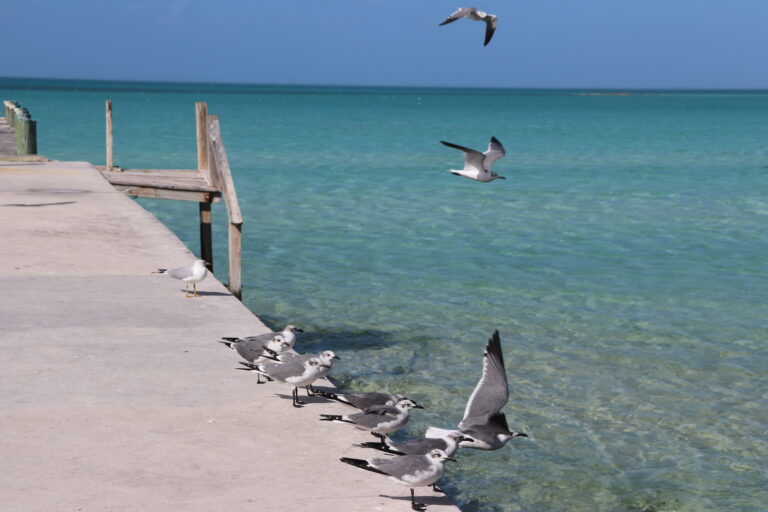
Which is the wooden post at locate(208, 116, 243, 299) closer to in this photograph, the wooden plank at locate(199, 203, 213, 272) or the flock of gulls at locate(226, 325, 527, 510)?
the wooden plank at locate(199, 203, 213, 272)

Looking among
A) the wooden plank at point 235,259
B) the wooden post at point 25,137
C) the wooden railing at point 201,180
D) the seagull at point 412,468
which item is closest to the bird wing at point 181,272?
the wooden plank at point 235,259

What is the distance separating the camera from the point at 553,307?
16609mm

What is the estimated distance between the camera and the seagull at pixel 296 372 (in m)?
7.32

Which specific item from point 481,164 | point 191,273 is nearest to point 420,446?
point 191,273

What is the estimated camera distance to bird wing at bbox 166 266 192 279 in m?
10.6

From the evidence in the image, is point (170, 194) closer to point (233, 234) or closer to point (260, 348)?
point (233, 234)

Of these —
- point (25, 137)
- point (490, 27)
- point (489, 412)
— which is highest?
point (490, 27)

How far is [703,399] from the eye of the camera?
11797mm

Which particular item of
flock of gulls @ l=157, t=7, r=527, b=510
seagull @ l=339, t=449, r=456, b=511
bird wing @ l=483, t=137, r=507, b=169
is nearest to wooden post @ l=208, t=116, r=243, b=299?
bird wing @ l=483, t=137, r=507, b=169

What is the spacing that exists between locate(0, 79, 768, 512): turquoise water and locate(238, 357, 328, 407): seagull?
2.12m

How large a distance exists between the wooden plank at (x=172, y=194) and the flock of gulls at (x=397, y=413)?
9.29 meters

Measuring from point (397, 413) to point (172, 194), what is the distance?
12173mm

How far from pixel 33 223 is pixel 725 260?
46.3 ft

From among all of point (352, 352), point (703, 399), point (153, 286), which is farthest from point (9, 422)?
point (703, 399)
